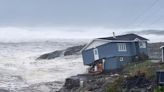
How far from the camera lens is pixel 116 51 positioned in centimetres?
4025

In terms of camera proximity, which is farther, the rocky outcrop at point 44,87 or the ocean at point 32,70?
the ocean at point 32,70

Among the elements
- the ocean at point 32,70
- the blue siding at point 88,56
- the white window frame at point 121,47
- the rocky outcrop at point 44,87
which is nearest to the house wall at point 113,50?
the white window frame at point 121,47

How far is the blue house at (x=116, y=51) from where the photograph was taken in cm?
3991

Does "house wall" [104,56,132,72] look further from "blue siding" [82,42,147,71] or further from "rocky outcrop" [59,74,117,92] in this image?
"rocky outcrop" [59,74,117,92]

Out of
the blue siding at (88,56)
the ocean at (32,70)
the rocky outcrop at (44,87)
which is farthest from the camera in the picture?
the blue siding at (88,56)

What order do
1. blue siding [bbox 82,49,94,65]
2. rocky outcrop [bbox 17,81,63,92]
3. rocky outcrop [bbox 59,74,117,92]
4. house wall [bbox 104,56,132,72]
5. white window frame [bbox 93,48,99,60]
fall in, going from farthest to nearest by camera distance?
blue siding [bbox 82,49,94,65], white window frame [bbox 93,48,99,60], house wall [bbox 104,56,132,72], rocky outcrop [bbox 17,81,63,92], rocky outcrop [bbox 59,74,117,92]

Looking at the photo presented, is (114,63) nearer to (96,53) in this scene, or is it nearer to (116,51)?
(116,51)

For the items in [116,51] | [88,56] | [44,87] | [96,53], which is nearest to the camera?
[44,87]

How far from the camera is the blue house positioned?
39.9 metres

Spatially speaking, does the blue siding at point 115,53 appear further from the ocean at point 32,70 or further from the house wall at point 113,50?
the ocean at point 32,70

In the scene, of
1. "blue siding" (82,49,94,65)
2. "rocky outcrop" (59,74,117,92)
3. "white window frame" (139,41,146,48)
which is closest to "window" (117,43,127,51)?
"white window frame" (139,41,146,48)

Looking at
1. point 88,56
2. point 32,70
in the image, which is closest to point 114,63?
point 88,56

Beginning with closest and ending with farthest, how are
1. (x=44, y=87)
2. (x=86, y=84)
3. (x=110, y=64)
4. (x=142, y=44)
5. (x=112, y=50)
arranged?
(x=86, y=84) < (x=44, y=87) < (x=110, y=64) < (x=112, y=50) < (x=142, y=44)

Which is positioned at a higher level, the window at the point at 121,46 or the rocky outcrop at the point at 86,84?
the window at the point at 121,46
